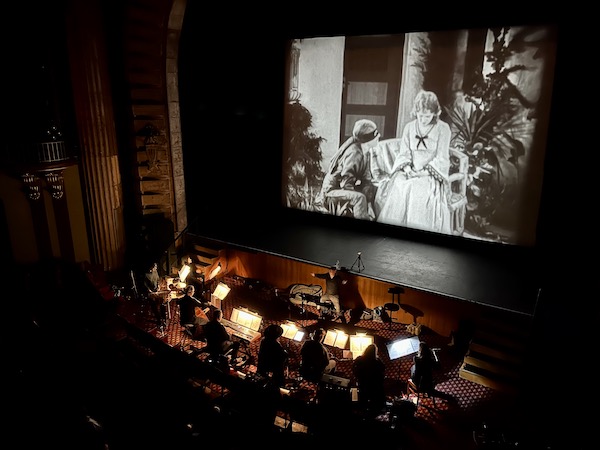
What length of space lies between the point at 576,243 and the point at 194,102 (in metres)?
9.40

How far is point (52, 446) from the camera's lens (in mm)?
3971

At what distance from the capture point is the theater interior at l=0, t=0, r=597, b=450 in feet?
15.1

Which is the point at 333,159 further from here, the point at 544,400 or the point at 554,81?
the point at 544,400

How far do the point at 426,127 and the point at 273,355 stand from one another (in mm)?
5991

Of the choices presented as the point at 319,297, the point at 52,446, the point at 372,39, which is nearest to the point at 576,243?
the point at 319,297

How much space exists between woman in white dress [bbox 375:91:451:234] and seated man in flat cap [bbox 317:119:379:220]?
1.46ft

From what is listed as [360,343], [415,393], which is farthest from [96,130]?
[415,393]

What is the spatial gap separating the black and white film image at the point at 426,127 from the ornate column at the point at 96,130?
4.34 meters

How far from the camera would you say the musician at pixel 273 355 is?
6.05 m

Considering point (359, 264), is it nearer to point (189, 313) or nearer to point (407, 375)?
point (407, 375)

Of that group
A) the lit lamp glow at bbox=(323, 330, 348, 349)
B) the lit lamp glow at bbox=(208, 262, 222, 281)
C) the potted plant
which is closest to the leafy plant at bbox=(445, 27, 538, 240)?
the potted plant

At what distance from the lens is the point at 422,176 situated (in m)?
9.62

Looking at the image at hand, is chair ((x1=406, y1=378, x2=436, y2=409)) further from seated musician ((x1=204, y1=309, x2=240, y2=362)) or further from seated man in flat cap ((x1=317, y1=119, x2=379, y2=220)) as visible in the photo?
seated man in flat cap ((x1=317, y1=119, x2=379, y2=220))

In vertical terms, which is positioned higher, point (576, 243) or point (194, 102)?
point (194, 102)
